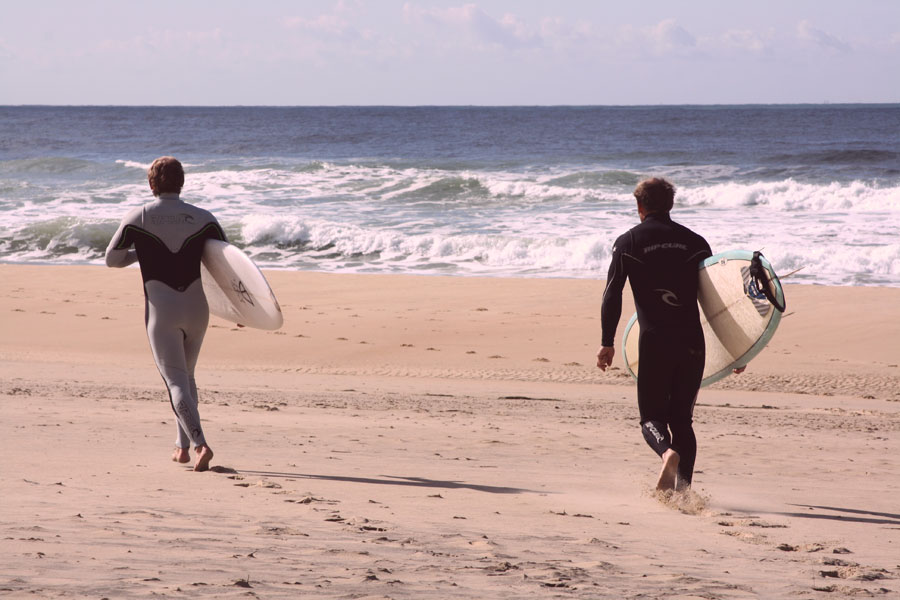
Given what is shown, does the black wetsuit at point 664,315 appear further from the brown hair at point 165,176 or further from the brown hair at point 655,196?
the brown hair at point 165,176

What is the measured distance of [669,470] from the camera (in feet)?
14.1

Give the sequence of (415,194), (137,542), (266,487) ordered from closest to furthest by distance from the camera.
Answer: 1. (137,542)
2. (266,487)
3. (415,194)

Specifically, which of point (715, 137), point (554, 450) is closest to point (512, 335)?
point (554, 450)

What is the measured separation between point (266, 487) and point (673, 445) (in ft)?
6.36

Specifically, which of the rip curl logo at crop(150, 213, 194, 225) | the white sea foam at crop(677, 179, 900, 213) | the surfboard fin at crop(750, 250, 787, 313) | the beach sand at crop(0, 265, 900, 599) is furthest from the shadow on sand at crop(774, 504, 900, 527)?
the white sea foam at crop(677, 179, 900, 213)

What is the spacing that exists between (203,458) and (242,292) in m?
0.90

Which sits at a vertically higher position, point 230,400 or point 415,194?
point 415,194

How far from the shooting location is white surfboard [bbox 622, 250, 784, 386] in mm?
4418

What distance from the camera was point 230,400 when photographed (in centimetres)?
725

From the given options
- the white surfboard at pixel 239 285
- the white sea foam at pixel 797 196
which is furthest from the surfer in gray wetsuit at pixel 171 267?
the white sea foam at pixel 797 196

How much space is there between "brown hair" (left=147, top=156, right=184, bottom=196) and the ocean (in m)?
10.6

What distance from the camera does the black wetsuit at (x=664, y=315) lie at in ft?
14.0

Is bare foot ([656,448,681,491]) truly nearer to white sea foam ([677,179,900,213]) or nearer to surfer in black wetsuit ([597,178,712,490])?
surfer in black wetsuit ([597,178,712,490])

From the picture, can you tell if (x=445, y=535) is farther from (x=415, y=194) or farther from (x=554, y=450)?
(x=415, y=194)
